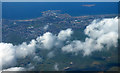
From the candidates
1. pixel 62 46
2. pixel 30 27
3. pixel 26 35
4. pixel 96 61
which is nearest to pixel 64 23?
pixel 30 27

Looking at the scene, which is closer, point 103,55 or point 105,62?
point 105,62

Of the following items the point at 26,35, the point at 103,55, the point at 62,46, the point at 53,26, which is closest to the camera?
the point at 103,55

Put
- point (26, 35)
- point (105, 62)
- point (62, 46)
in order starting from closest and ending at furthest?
point (105, 62), point (62, 46), point (26, 35)

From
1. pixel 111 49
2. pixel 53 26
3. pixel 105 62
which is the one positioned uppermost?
pixel 53 26

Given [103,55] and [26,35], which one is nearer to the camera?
[103,55]

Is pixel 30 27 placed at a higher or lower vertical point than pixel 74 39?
higher

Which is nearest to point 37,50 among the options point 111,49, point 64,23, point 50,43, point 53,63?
point 50,43

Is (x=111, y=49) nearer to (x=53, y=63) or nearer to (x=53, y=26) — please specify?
(x=53, y=63)

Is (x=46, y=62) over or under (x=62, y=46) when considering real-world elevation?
under

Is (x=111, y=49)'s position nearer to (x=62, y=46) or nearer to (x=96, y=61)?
(x=96, y=61)
